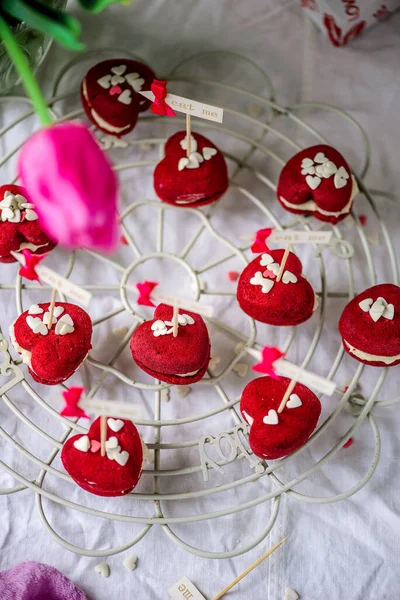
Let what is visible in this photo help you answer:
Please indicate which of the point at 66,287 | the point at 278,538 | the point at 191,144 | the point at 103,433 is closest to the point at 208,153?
the point at 191,144

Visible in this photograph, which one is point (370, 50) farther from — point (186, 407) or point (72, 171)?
point (72, 171)

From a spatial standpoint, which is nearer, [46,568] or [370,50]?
[46,568]

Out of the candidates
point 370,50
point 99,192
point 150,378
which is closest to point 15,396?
point 150,378

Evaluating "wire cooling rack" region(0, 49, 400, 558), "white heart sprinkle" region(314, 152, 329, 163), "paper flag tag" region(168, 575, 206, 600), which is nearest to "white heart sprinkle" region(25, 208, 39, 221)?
"wire cooling rack" region(0, 49, 400, 558)

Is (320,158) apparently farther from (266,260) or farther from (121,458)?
(121,458)

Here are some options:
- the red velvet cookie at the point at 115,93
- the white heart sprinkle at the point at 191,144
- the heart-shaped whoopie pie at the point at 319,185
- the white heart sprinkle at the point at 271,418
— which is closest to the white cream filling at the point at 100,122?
the red velvet cookie at the point at 115,93
